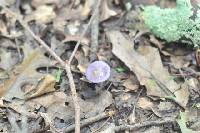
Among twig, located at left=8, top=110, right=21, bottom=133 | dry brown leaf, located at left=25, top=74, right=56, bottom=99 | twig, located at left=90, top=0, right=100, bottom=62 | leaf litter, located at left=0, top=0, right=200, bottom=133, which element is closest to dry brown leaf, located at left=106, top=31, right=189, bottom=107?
leaf litter, located at left=0, top=0, right=200, bottom=133

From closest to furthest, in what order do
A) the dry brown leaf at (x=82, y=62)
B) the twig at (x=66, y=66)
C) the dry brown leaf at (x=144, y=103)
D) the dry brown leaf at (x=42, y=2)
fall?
the twig at (x=66, y=66)
the dry brown leaf at (x=144, y=103)
the dry brown leaf at (x=82, y=62)
the dry brown leaf at (x=42, y=2)

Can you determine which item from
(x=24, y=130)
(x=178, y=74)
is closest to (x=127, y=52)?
(x=178, y=74)

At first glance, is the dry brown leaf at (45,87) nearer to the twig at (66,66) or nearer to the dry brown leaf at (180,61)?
A: the twig at (66,66)

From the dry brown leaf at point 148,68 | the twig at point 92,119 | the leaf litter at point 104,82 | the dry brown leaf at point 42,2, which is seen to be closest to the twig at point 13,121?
the leaf litter at point 104,82

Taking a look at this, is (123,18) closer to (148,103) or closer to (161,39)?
(161,39)

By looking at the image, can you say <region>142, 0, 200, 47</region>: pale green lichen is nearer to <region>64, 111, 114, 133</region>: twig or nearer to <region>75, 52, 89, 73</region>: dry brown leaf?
<region>75, 52, 89, 73</region>: dry brown leaf

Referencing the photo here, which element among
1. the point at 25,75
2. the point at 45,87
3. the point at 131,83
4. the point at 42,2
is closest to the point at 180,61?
the point at 131,83

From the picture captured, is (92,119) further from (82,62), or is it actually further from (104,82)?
(82,62)

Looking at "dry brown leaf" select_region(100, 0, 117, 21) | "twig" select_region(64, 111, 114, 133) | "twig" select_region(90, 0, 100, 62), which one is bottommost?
"twig" select_region(64, 111, 114, 133)

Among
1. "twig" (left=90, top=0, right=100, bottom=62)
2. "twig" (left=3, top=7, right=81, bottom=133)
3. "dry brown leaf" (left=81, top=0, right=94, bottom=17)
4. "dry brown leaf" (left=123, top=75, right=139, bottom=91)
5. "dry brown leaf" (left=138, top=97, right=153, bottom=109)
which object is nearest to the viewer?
"twig" (left=3, top=7, right=81, bottom=133)
